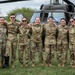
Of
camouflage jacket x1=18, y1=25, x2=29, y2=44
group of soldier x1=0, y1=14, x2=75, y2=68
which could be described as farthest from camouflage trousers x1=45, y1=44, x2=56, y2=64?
camouflage jacket x1=18, y1=25, x2=29, y2=44

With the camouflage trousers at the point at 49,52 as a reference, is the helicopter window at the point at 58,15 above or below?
above

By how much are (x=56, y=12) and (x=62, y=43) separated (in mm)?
6854

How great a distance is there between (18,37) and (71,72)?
7.04ft

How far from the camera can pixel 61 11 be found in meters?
15.8

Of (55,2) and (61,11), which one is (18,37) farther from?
(55,2)

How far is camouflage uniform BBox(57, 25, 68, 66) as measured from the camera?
8.91 metres

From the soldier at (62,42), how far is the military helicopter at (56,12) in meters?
6.03

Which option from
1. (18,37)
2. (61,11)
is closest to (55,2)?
(61,11)

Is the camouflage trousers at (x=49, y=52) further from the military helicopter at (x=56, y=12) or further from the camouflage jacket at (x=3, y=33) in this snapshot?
the military helicopter at (x=56, y=12)

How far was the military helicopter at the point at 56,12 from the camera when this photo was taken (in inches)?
613

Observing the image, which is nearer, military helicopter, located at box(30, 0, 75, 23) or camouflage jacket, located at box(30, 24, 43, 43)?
camouflage jacket, located at box(30, 24, 43, 43)

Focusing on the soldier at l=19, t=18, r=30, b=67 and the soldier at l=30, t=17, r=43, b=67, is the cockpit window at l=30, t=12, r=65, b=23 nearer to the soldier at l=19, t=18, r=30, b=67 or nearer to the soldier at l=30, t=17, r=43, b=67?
the soldier at l=30, t=17, r=43, b=67

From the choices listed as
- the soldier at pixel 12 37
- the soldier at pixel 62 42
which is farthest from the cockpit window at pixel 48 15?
the soldier at pixel 12 37

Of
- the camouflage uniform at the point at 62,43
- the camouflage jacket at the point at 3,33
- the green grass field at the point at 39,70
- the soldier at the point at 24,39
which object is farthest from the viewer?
the camouflage uniform at the point at 62,43
